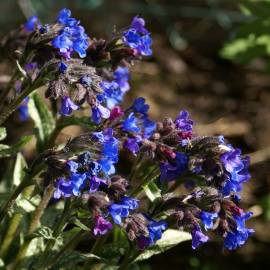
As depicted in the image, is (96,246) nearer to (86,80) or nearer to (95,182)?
(95,182)

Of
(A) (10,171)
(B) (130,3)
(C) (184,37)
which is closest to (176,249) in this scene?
(A) (10,171)

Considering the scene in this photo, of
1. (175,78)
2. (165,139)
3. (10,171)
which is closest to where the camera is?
(165,139)

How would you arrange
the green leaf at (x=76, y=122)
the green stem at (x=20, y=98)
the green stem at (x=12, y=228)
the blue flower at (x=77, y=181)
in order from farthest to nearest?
the green stem at (x=12, y=228), the green leaf at (x=76, y=122), the green stem at (x=20, y=98), the blue flower at (x=77, y=181)

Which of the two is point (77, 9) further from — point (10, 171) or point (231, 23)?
point (10, 171)

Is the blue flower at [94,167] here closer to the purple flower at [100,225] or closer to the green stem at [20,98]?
the purple flower at [100,225]

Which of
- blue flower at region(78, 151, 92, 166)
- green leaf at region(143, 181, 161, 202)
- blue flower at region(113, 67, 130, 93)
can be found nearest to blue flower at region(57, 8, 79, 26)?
blue flower at region(113, 67, 130, 93)

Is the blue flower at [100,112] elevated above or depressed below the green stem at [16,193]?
above

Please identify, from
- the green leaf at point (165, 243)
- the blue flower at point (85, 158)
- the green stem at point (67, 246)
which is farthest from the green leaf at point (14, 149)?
the green leaf at point (165, 243)
